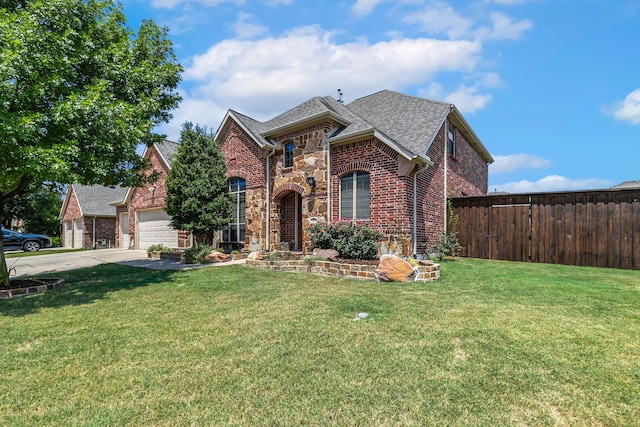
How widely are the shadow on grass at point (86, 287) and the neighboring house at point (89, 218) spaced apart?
54.4 ft

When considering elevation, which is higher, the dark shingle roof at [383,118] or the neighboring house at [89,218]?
the dark shingle roof at [383,118]

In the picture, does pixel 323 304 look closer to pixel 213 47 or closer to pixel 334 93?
pixel 213 47

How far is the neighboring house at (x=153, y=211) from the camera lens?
1664 centimetres

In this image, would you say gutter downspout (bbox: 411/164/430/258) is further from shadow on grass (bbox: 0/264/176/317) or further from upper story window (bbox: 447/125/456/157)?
shadow on grass (bbox: 0/264/176/317)

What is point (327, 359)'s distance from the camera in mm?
3205

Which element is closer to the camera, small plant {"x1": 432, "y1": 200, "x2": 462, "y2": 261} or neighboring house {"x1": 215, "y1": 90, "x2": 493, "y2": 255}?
neighboring house {"x1": 215, "y1": 90, "x2": 493, "y2": 255}

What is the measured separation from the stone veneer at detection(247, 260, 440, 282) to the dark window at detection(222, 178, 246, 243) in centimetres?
445

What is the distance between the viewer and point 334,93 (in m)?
16.4

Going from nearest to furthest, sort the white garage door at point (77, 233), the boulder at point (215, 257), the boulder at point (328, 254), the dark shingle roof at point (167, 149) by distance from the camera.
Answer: the boulder at point (328, 254), the boulder at point (215, 257), the dark shingle roof at point (167, 149), the white garage door at point (77, 233)

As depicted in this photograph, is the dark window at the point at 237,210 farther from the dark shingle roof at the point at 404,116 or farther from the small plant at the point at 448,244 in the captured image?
the small plant at the point at 448,244

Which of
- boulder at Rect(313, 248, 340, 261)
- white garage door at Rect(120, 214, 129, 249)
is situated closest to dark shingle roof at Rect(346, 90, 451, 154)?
boulder at Rect(313, 248, 340, 261)

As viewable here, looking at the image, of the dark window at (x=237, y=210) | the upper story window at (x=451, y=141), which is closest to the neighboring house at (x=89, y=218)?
the dark window at (x=237, y=210)

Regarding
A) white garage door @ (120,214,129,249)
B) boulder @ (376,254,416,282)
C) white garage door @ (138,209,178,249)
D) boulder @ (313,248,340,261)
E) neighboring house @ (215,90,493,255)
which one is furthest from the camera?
white garage door @ (120,214,129,249)

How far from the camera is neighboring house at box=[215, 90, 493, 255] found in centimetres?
996
